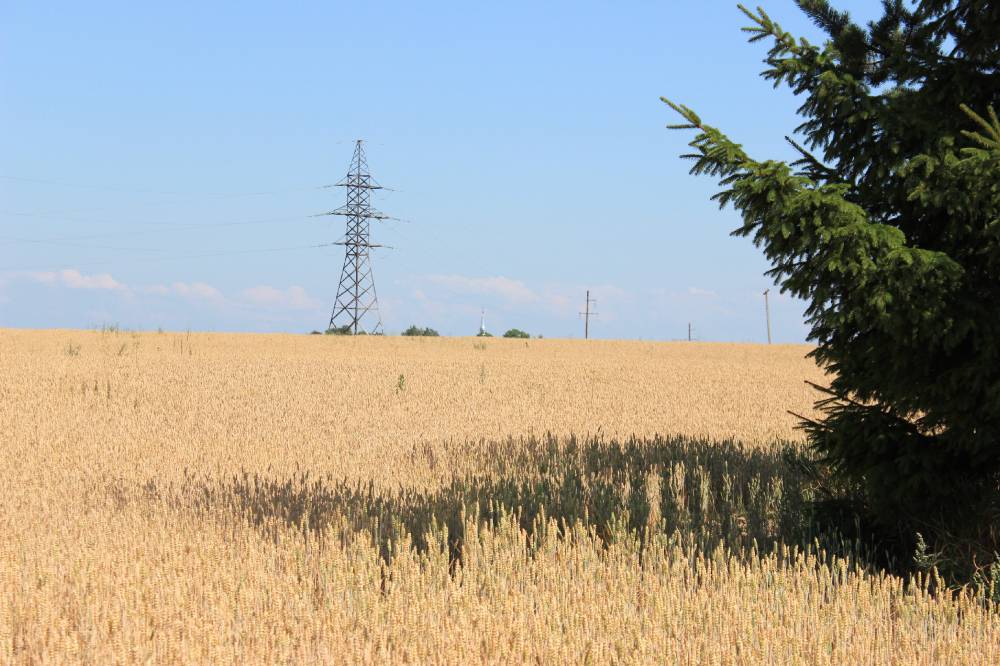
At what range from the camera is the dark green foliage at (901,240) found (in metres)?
4.83

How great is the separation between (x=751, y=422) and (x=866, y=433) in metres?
8.20

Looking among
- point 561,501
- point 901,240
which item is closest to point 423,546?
point 561,501

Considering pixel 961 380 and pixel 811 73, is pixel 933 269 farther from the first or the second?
pixel 811 73

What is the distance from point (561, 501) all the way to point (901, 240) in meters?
3.31

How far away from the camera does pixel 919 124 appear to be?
17.9 feet

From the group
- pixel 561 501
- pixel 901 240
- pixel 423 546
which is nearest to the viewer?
pixel 901 240

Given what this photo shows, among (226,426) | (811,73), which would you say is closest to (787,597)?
(811,73)

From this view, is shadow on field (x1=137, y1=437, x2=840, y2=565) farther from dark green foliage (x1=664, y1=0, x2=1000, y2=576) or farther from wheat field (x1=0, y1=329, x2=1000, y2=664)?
dark green foliage (x1=664, y1=0, x2=1000, y2=576)

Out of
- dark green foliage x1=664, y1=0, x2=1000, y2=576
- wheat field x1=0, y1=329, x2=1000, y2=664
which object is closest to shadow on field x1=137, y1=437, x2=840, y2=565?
wheat field x1=0, y1=329, x2=1000, y2=664

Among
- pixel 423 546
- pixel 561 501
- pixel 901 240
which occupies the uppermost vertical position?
pixel 901 240

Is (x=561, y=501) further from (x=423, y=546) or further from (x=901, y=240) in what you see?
(x=901, y=240)

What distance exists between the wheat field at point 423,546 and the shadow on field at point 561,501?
34 mm

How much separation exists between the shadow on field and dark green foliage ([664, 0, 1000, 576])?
1.07m

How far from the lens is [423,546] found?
5.99 meters
